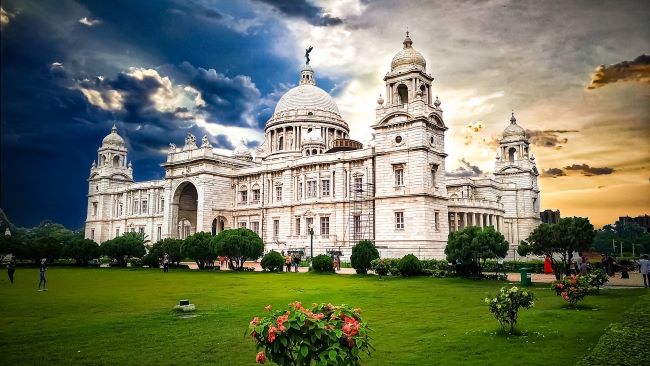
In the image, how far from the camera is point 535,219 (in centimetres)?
6675

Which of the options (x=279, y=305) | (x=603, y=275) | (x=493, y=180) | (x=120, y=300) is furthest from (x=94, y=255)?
(x=493, y=180)

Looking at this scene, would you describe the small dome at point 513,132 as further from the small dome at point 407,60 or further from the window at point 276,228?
the window at point 276,228

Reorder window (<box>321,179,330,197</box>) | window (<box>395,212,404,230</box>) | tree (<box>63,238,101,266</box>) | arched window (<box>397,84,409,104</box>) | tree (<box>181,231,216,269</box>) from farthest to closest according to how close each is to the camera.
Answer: window (<box>321,179,330,197</box>), arched window (<box>397,84,409,104</box>), tree (<box>63,238,101,266</box>), window (<box>395,212,404,230</box>), tree (<box>181,231,216,269</box>)

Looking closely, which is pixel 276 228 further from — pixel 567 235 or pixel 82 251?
pixel 567 235

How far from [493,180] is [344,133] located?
26725 mm

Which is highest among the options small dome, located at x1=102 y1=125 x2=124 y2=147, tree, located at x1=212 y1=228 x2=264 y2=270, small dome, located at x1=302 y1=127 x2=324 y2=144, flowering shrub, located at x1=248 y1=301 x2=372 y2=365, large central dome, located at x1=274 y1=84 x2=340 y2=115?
large central dome, located at x1=274 y1=84 x2=340 y2=115

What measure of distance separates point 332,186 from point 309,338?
46456 mm

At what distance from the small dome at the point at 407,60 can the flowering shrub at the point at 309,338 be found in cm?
4321

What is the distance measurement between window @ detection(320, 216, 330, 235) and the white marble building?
0.39 feet

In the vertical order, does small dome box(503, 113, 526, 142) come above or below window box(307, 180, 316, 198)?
above

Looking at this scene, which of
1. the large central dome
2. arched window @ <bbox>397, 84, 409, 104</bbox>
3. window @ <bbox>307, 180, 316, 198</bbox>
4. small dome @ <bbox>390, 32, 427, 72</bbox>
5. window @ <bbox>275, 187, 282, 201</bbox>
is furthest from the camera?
the large central dome

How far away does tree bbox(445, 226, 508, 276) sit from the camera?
27.9m

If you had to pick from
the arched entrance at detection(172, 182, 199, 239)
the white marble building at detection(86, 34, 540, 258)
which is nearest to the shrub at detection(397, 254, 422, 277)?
the white marble building at detection(86, 34, 540, 258)

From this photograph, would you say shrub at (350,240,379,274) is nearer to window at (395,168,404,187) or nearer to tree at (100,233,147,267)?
window at (395,168,404,187)
